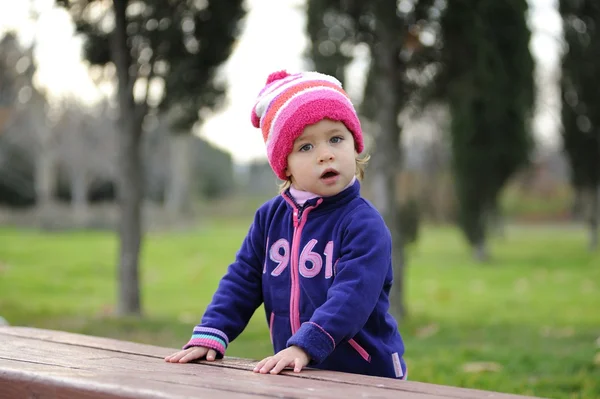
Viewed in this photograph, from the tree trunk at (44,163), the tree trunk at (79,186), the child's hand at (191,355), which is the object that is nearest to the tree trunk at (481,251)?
the child's hand at (191,355)

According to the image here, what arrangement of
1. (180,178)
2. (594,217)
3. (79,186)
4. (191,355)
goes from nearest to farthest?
1. (191,355)
2. (594,217)
3. (79,186)
4. (180,178)

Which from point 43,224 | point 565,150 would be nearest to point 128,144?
point 565,150

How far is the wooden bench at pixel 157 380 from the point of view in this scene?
1.57 m

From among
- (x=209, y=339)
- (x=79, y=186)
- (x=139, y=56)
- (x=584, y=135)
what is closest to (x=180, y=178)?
(x=79, y=186)

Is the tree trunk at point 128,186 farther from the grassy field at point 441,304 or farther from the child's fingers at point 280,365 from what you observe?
the child's fingers at point 280,365

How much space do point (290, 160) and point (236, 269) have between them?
44 centimetres

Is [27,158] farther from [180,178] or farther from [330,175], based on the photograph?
[330,175]

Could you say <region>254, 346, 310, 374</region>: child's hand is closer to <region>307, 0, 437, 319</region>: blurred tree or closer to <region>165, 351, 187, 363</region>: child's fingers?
<region>165, 351, 187, 363</region>: child's fingers

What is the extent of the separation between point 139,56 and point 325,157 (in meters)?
5.90

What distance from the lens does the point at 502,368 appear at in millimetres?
4539

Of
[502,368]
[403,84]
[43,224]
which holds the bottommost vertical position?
[43,224]

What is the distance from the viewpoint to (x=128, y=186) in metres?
7.51

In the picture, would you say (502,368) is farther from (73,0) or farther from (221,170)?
(221,170)

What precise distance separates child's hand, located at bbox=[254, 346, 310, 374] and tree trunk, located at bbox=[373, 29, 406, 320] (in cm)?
525
